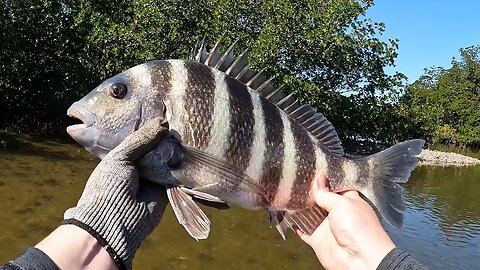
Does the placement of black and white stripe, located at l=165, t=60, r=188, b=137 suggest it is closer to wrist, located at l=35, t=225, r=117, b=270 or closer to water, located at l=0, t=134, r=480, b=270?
wrist, located at l=35, t=225, r=117, b=270

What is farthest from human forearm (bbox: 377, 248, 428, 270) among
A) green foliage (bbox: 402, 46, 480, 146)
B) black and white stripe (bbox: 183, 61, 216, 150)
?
green foliage (bbox: 402, 46, 480, 146)

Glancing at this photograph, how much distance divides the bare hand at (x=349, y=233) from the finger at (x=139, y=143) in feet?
2.75

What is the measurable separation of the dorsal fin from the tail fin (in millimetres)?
207

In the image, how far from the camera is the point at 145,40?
55.8ft

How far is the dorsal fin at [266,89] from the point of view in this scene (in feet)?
8.01

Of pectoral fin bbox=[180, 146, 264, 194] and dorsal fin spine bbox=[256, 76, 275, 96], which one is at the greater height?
dorsal fin spine bbox=[256, 76, 275, 96]

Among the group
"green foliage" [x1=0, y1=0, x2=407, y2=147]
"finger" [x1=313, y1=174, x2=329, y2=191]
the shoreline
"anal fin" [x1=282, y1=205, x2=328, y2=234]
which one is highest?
"green foliage" [x1=0, y1=0, x2=407, y2=147]

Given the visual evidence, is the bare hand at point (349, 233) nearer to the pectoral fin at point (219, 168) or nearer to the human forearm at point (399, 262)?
the human forearm at point (399, 262)

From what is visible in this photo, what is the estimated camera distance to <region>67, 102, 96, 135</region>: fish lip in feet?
7.13

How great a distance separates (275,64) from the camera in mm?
19328

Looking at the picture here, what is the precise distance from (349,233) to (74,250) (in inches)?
45.8

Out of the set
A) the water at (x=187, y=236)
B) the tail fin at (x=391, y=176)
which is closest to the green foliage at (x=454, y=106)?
the water at (x=187, y=236)

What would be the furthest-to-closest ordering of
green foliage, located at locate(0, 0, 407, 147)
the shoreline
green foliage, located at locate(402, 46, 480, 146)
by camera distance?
green foliage, located at locate(402, 46, 480, 146)
the shoreline
green foliage, located at locate(0, 0, 407, 147)

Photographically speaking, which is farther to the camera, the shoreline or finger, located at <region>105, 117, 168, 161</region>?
the shoreline
